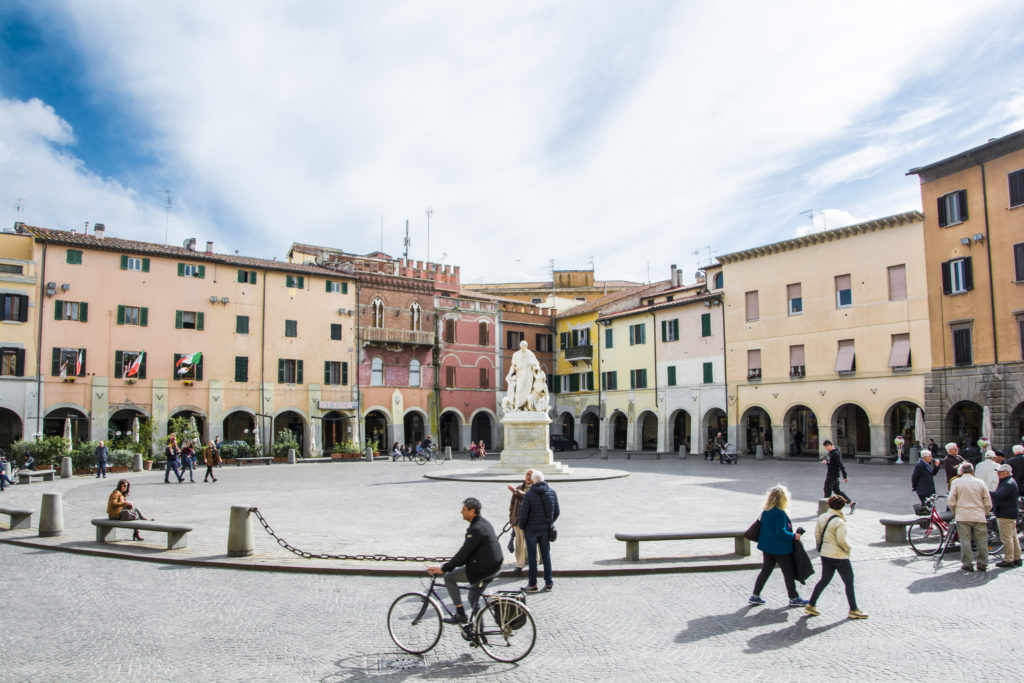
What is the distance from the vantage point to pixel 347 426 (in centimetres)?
5038

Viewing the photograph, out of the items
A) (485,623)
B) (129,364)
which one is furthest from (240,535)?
(129,364)

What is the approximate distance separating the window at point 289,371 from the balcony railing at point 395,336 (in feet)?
16.6

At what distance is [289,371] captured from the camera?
1885 inches

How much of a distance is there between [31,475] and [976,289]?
40.1m

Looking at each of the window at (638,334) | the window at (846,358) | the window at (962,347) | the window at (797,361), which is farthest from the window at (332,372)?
the window at (962,347)

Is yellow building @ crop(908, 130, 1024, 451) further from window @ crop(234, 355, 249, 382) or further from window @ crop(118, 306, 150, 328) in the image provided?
window @ crop(118, 306, 150, 328)

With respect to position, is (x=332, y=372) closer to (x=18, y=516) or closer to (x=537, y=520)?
(x=18, y=516)

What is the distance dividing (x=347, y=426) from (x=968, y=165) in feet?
126

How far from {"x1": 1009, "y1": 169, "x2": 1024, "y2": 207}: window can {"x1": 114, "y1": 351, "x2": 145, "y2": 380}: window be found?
43.3 meters

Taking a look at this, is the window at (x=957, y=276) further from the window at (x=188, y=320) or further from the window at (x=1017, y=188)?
the window at (x=188, y=320)

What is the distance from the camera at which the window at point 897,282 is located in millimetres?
36406

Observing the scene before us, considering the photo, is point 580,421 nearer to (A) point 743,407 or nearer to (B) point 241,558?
(A) point 743,407

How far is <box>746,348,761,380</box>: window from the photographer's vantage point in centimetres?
4369

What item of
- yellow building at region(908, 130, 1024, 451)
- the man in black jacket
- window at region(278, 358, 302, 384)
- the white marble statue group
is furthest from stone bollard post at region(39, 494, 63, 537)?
window at region(278, 358, 302, 384)
